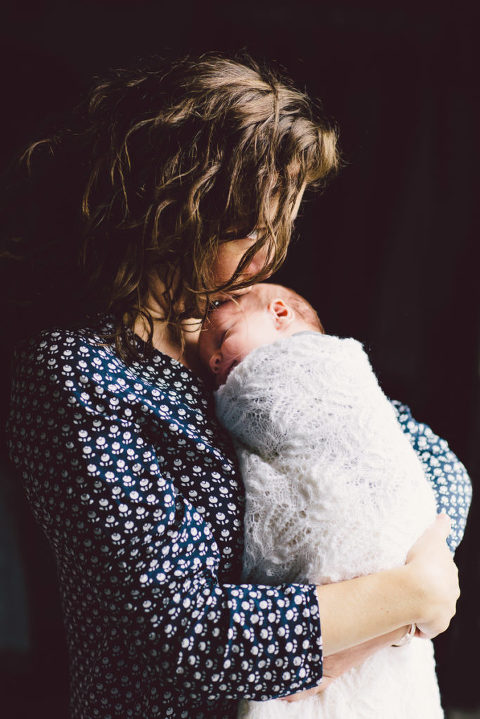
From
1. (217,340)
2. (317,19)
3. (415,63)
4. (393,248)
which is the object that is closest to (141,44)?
(317,19)

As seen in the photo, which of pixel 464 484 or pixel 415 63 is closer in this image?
pixel 464 484

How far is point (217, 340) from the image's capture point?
3.88 feet

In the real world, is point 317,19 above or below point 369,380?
above

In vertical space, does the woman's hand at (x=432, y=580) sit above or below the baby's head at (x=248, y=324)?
below

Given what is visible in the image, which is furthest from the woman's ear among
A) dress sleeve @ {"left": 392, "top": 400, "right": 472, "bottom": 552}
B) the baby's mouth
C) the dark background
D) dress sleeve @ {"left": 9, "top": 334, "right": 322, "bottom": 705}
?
the dark background

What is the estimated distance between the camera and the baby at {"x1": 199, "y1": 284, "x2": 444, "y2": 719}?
0.90m

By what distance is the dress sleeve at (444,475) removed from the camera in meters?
1.16

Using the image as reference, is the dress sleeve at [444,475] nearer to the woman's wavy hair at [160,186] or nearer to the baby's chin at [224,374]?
the baby's chin at [224,374]

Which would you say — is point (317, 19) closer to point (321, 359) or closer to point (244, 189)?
point (244, 189)

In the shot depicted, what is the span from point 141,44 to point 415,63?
2.72 feet

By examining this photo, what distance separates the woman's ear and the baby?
204mm

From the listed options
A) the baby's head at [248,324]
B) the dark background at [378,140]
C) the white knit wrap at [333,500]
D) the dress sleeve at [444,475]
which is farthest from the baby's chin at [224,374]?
the dark background at [378,140]

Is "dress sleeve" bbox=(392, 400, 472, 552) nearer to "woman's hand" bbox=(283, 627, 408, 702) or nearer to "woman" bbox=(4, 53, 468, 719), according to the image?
"woman" bbox=(4, 53, 468, 719)

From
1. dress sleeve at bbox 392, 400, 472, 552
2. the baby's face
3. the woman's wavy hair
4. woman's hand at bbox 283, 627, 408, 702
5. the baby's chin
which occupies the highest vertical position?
the woman's wavy hair
